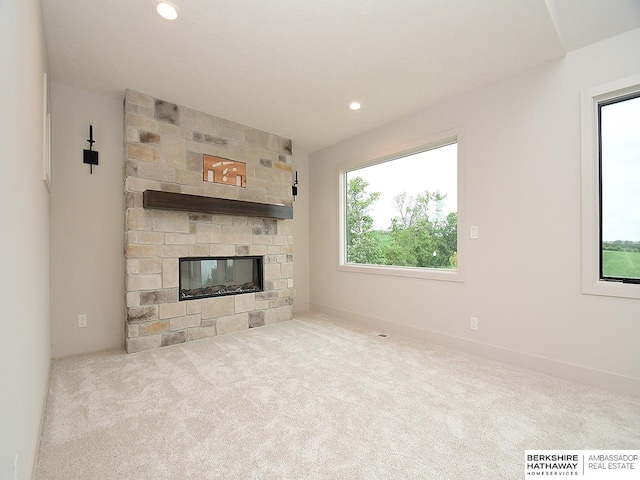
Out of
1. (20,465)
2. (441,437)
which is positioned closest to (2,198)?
(20,465)

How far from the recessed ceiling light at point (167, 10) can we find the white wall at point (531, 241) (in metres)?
2.54

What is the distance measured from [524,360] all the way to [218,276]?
3243 millimetres

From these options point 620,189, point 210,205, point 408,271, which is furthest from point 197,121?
point 620,189

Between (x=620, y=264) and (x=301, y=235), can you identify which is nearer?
(x=620, y=264)

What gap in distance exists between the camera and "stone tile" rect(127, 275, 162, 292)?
10.0 ft

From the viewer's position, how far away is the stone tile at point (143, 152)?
310cm

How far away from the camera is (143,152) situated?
317 centimetres

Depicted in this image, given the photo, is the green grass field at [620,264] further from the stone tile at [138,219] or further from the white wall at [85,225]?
the white wall at [85,225]

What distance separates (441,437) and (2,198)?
7.19 feet

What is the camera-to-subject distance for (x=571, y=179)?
97.1 inches

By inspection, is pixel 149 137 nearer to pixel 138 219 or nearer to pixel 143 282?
pixel 138 219

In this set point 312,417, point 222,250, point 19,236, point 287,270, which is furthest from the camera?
point 287,270

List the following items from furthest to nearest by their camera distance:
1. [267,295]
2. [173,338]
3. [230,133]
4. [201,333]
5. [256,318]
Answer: [267,295], [256,318], [230,133], [201,333], [173,338]

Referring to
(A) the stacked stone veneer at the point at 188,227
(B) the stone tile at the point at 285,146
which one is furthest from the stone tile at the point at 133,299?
(B) the stone tile at the point at 285,146
